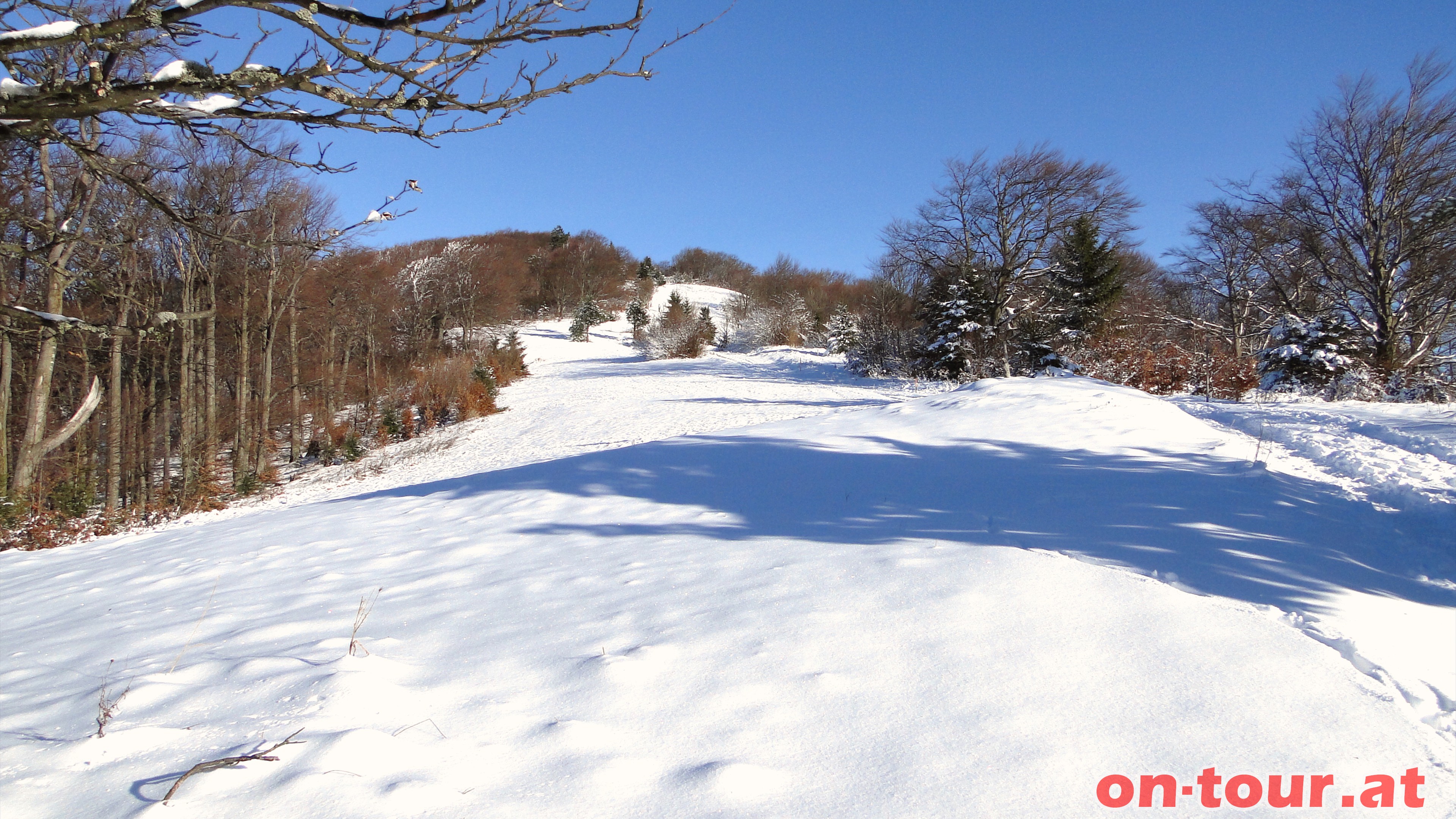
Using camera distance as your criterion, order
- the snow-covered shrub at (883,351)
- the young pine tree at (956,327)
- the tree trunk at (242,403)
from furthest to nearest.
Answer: the snow-covered shrub at (883,351), the young pine tree at (956,327), the tree trunk at (242,403)

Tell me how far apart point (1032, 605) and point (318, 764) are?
2.39 meters

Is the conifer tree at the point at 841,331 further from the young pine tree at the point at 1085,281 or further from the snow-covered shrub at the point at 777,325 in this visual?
the young pine tree at the point at 1085,281

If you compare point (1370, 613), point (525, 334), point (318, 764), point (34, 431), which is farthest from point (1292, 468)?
point (525, 334)

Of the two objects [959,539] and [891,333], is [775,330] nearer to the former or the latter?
[891,333]

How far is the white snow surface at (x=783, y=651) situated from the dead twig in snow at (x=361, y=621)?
0.15ft

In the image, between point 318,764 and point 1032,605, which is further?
point 1032,605

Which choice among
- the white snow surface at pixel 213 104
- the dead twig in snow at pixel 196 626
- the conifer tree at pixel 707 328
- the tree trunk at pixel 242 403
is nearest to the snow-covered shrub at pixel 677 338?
the conifer tree at pixel 707 328

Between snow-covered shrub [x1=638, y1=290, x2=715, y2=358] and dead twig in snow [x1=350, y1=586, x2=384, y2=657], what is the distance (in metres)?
28.2

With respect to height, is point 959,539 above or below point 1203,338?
below

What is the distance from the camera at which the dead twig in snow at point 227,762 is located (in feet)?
5.11

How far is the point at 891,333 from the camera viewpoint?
887 inches

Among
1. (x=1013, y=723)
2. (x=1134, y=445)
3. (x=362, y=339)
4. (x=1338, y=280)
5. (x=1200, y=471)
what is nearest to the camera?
(x=1013, y=723)

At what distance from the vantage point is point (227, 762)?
1615mm

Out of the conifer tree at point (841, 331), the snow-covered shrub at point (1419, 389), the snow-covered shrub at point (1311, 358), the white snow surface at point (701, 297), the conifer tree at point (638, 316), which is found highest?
the white snow surface at point (701, 297)
